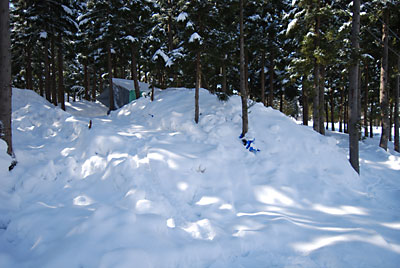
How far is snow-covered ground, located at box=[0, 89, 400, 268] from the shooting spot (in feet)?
11.8

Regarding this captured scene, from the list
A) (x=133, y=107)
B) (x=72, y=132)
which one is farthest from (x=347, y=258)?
(x=133, y=107)

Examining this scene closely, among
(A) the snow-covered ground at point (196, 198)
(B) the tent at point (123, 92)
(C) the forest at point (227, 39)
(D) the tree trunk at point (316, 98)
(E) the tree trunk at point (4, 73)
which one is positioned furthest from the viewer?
(B) the tent at point (123, 92)

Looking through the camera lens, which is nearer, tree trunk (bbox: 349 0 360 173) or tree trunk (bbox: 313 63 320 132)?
tree trunk (bbox: 349 0 360 173)

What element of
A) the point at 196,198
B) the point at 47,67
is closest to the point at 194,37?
the point at 196,198

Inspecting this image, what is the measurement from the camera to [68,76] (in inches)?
1233

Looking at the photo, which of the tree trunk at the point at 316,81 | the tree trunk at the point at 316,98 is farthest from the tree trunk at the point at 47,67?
the tree trunk at the point at 316,98

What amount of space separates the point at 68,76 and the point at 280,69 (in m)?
30.5

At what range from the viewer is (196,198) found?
20.1ft

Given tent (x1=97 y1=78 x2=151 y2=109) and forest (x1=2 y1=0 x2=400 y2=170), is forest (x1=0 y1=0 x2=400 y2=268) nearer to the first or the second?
forest (x1=2 y1=0 x2=400 y2=170)

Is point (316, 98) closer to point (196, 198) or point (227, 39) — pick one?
point (227, 39)

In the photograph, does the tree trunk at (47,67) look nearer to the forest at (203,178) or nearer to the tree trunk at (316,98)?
the forest at (203,178)

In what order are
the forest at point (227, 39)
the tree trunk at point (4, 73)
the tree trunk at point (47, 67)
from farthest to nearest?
the tree trunk at point (47, 67) → the forest at point (227, 39) → the tree trunk at point (4, 73)

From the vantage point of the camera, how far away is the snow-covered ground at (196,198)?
3.61 meters

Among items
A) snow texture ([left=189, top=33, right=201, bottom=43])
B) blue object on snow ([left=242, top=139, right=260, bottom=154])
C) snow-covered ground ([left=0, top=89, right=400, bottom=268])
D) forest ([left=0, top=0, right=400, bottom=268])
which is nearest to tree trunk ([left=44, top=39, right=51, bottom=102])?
forest ([left=0, top=0, right=400, bottom=268])
